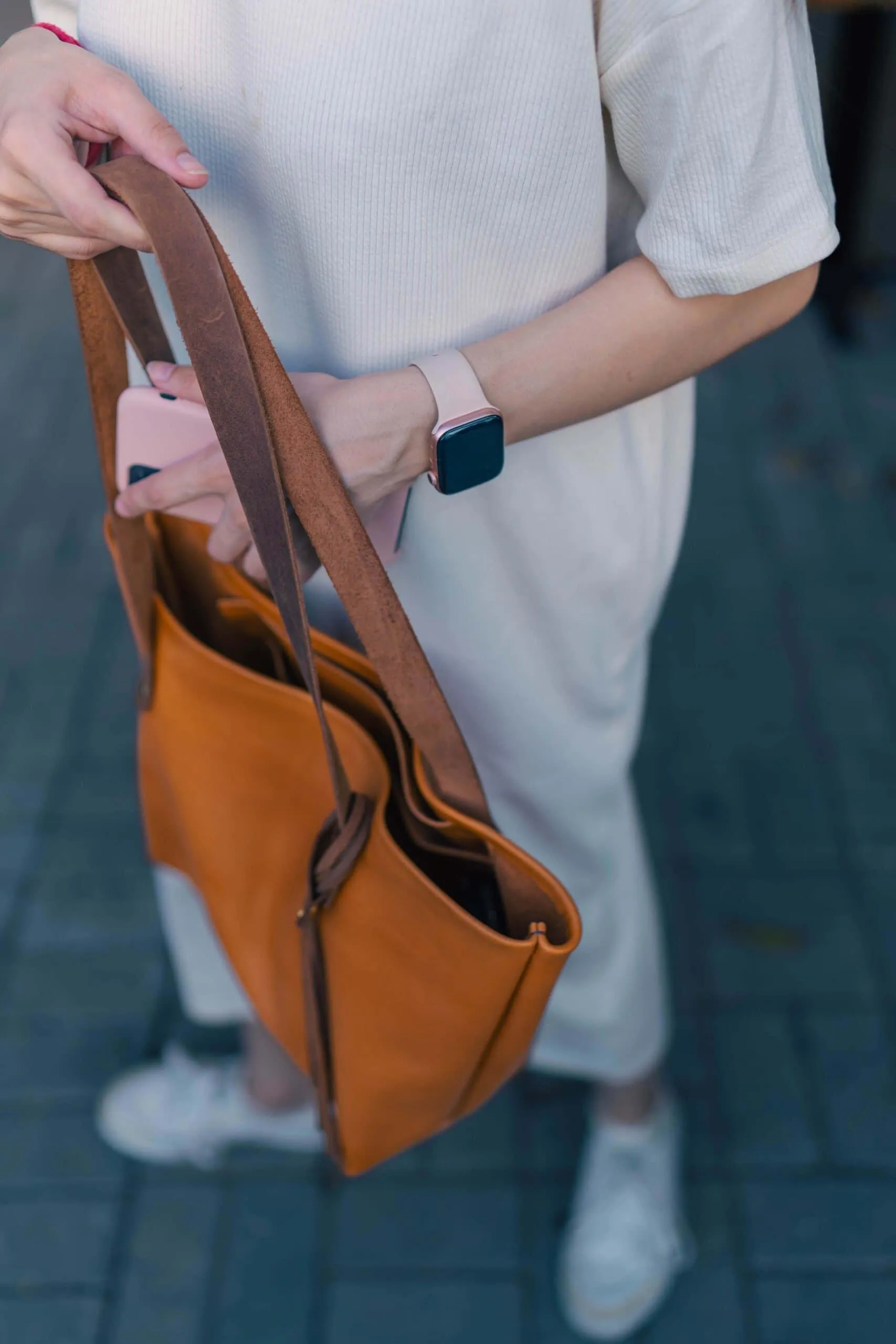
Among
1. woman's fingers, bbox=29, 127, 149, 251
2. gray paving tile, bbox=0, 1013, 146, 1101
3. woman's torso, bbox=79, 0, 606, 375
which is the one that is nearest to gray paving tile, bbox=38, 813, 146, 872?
gray paving tile, bbox=0, 1013, 146, 1101

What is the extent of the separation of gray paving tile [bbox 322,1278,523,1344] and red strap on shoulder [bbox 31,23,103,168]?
4.94 feet

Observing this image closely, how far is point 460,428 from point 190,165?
0.27 m

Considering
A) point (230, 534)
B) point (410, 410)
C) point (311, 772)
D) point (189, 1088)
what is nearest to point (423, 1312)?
point (189, 1088)

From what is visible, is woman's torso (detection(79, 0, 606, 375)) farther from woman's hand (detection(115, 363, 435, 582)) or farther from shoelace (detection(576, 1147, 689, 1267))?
shoelace (detection(576, 1147, 689, 1267))

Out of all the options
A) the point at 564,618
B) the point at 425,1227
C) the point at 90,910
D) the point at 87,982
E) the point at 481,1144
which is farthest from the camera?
the point at 90,910

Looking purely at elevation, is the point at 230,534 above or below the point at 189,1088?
above

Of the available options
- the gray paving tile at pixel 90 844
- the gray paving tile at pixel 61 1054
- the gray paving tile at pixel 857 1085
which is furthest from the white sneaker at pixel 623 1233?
the gray paving tile at pixel 90 844

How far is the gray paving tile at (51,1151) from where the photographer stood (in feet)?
5.82

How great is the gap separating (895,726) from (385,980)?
1.73 metres

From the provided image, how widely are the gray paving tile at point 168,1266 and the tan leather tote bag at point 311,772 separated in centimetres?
62

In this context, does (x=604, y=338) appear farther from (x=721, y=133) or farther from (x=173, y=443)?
(x=173, y=443)

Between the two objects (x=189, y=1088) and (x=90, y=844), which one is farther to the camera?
(x=90, y=844)

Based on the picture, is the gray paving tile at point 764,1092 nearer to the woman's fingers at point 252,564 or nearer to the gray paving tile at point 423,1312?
the gray paving tile at point 423,1312

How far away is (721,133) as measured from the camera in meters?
0.82
